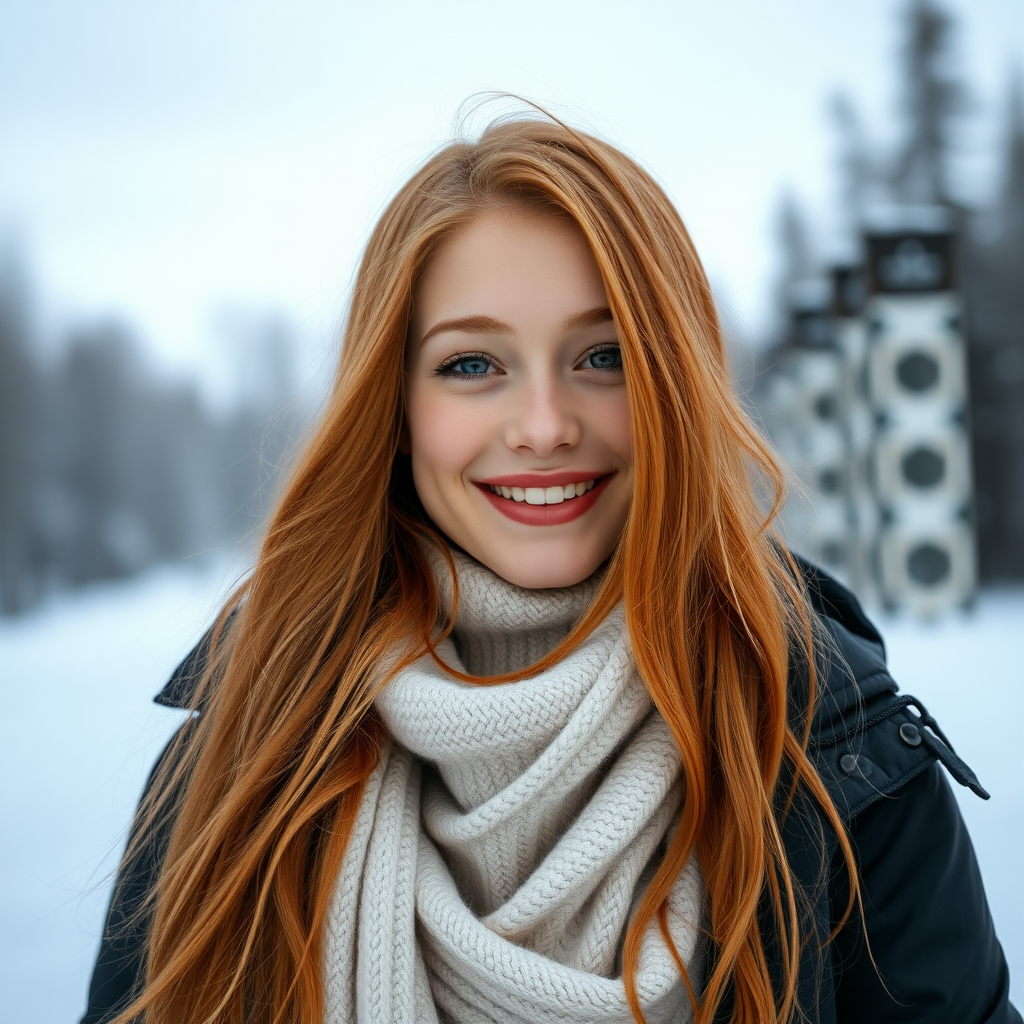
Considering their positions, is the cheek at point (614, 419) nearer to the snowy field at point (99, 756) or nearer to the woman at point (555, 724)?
the woman at point (555, 724)

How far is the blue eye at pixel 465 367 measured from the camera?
1.10m

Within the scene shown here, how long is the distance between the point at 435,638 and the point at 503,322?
42cm

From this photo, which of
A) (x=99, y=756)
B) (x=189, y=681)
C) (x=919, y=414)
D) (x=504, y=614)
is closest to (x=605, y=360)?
(x=504, y=614)

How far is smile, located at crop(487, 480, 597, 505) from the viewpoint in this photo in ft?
3.58

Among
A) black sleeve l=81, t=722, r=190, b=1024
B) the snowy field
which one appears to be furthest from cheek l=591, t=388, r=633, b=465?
black sleeve l=81, t=722, r=190, b=1024

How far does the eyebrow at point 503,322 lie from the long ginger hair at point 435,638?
0.12ft

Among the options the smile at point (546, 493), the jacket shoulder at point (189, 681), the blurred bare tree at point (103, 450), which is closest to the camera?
the smile at point (546, 493)

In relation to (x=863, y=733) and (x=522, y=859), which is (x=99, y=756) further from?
(x=863, y=733)

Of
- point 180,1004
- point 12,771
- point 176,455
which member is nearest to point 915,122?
point 176,455

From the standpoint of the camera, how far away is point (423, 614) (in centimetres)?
121

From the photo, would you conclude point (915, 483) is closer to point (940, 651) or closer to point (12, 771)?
point (940, 651)

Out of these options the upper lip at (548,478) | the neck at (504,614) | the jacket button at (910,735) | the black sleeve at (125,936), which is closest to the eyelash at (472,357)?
the upper lip at (548,478)

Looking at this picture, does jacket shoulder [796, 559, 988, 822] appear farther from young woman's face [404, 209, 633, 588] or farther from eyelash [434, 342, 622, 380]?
eyelash [434, 342, 622, 380]

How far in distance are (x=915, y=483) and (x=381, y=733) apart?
4.06 meters
